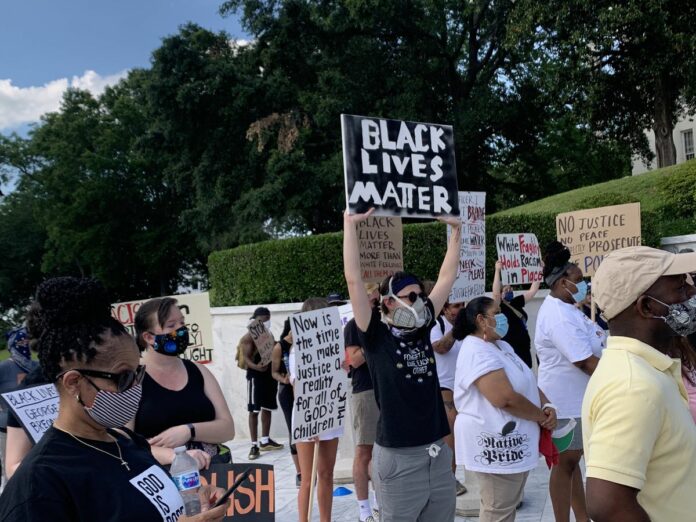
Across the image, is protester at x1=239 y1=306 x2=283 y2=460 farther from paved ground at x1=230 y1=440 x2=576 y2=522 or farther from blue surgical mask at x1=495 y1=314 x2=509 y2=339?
blue surgical mask at x1=495 y1=314 x2=509 y2=339

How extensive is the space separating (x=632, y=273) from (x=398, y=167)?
2.67 m

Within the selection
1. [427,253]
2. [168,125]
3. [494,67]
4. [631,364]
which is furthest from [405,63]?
Result: [631,364]

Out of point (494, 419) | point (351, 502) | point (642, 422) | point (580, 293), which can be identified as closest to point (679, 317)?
point (642, 422)

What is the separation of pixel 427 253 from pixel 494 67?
1600 centimetres

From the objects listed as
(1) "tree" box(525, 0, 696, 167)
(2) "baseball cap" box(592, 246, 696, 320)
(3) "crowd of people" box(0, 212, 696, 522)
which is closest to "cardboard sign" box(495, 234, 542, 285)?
(3) "crowd of people" box(0, 212, 696, 522)

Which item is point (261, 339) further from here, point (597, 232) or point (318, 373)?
point (597, 232)

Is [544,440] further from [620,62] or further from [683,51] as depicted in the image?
[620,62]

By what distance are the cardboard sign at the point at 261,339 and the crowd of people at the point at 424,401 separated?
3.99 ft

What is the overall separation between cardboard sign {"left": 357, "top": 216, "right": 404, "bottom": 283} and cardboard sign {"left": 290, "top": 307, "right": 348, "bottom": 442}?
135 centimetres

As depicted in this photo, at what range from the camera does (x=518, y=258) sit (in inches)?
318

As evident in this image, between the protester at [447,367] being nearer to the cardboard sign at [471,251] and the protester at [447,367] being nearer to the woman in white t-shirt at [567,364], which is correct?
the cardboard sign at [471,251]

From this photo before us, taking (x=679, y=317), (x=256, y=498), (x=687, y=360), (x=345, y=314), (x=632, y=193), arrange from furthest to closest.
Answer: (x=632, y=193), (x=345, y=314), (x=256, y=498), (x=687, y=360), (x=679, y=317)

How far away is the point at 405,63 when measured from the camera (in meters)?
23.7

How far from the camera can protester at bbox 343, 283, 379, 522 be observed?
232 inches
